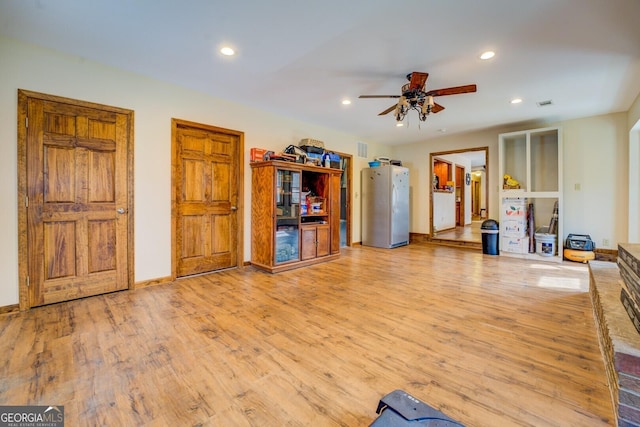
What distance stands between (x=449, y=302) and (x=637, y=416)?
65.8 inches

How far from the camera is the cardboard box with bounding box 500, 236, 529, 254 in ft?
16.9

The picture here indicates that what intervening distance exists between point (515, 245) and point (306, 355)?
511cm

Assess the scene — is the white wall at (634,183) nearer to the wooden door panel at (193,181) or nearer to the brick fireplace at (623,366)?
the brick fireplace at (623,366)

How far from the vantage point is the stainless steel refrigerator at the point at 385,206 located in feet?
20.3

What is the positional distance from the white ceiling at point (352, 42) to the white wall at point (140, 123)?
18cm

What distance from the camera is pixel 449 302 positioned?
9.59 ft

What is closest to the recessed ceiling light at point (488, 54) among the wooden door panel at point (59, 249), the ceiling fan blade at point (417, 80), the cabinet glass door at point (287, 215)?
the ceiling fan blade at point (417, 80)

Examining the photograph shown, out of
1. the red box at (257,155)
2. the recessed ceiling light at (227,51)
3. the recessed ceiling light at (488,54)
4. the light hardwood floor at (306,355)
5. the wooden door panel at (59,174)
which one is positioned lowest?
the light hardwood floor at (306,355)

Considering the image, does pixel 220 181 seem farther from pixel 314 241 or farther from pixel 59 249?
A: pixel 59 249

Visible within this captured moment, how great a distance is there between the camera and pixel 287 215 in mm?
4375

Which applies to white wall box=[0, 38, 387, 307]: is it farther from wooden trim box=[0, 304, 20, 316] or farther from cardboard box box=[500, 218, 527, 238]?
cardboard box box=[500, 218, 527, 238]

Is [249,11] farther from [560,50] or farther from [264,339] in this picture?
[560,50]

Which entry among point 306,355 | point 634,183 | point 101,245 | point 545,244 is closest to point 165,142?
point 101,245

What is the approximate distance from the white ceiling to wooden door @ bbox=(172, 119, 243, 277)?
2.30 feet
